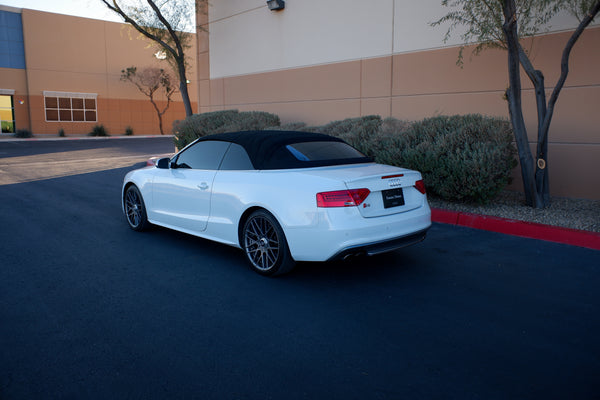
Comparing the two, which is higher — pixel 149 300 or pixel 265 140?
pixel 265 140

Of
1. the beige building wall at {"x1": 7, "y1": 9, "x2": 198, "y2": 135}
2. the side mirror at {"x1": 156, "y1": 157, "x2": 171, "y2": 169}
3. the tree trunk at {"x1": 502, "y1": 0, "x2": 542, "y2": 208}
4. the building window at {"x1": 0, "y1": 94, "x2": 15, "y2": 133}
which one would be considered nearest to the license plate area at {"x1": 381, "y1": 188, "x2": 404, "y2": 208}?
the side mirror at {"x1": 156, "y1": 157, "x2": 171, "y2": 169}

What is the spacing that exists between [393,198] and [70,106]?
128ft

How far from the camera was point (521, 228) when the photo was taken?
23.2 ft

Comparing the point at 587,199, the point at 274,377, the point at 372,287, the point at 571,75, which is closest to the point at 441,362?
the point at 274,377

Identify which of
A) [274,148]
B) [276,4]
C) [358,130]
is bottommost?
[274,148]

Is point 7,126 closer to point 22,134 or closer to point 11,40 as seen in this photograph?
point 22,134

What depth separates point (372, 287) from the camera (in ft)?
16.0

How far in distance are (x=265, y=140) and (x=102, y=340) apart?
2.87 metres

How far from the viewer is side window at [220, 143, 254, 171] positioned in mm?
5609

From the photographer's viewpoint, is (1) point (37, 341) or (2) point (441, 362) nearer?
(2) point (441, 362)

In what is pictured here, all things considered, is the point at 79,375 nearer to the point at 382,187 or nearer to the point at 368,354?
the point at 368,354

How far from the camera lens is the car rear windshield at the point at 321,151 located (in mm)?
5520

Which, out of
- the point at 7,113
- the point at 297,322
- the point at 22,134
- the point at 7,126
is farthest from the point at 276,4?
the point at 7,126

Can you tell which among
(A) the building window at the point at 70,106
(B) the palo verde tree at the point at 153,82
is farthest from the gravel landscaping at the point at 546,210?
(A) the building window at the point at 70,106
